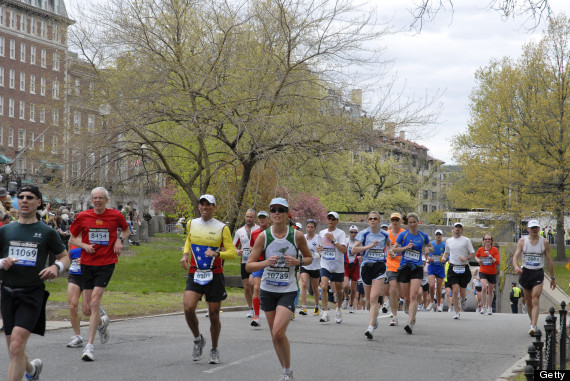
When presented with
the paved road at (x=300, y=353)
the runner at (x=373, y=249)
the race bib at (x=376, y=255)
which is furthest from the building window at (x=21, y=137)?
the race bib at (x=376, y=255)

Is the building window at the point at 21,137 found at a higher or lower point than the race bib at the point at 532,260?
higher

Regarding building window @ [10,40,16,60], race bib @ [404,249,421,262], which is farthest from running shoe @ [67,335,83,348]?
building window @ [10,40,16,60]

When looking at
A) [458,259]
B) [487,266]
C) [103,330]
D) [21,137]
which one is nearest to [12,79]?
[21,137]

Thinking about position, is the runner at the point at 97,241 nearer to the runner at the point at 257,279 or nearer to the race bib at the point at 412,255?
the runner at the point at 257,279

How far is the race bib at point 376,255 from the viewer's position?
14.2 m

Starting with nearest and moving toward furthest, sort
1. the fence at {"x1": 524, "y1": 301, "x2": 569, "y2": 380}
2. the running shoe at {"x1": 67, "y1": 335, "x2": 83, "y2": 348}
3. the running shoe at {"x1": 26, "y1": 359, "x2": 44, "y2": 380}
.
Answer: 1. the fence at {"x1": 524, "y1": 301, "x2": 569, "y2": 380}
2. the running shoe at {"x1": 26, "y1": 359, "x2": 44, "y2": 380}
3. the running shoe at {"x1": 67, "y1": 335, "x2": 83, "y2": 348}

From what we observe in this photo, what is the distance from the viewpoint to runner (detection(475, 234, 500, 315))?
20.8 meters

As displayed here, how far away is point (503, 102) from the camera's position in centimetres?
4550

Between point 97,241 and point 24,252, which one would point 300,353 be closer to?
point 97,241

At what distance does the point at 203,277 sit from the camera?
9.45 m

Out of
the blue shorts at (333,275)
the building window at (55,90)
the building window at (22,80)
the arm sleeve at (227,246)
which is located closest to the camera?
the arm sleeve at (227,246)

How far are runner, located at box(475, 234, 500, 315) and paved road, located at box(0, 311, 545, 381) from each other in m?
5.86

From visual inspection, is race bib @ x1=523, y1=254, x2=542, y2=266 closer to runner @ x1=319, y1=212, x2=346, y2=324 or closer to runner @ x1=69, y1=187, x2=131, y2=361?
runner @ x1=319, y1=212, x2=346, y2=324

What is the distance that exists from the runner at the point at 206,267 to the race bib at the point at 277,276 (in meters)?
1.07
